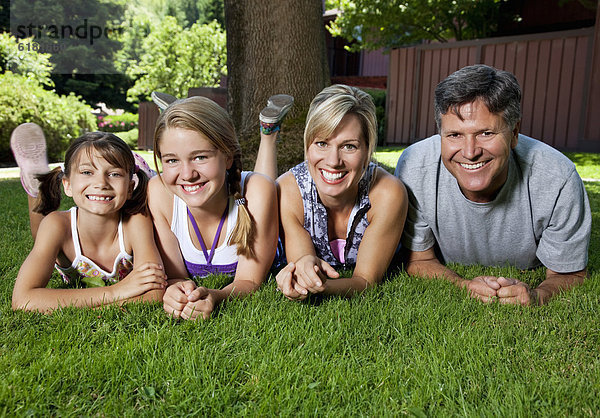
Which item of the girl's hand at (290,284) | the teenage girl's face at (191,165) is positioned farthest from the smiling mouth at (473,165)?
the teenage girl's face at (191,165)

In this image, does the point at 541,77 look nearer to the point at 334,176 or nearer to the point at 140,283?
the point at 334,176

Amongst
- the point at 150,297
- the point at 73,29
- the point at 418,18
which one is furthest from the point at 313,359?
the point at 73,29

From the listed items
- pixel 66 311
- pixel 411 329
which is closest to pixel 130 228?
pixel 66 311

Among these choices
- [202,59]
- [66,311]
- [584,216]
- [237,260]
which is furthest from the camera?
[202,59]

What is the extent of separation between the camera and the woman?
298cm

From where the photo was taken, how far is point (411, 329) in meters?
2.54

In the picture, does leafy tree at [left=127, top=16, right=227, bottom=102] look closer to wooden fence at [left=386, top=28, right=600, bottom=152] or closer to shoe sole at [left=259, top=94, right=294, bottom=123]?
wooden fence at [left=386, top=28, right=600, bottom=152]

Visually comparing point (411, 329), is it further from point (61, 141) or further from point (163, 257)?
point (61, 141)

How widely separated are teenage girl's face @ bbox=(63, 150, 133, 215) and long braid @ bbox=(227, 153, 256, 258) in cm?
65

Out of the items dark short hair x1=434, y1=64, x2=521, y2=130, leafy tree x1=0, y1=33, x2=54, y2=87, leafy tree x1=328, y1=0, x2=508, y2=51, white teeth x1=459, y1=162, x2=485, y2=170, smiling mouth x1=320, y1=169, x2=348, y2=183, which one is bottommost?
smiling mouth x1=320, y1=169, x2=348, y2=183

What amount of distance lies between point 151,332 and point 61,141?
14652 mm

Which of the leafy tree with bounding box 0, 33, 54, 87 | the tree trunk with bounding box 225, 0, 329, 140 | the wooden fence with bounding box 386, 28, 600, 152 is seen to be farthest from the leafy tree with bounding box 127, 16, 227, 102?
the tree trunk with bounding box 225, 0, 329, 140

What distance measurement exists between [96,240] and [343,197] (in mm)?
1549

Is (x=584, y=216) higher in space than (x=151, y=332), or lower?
higher
